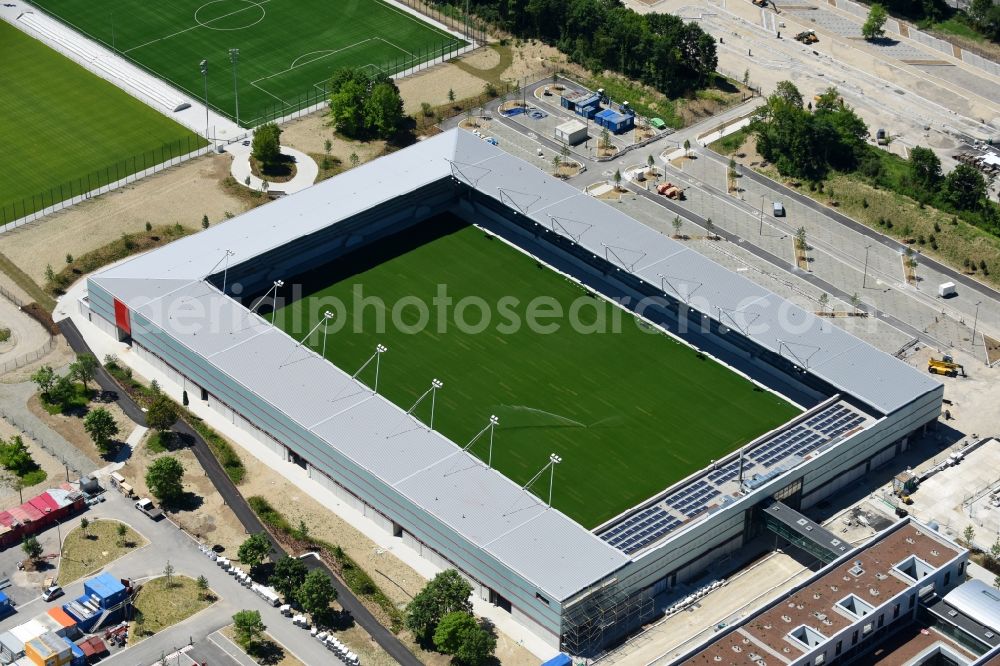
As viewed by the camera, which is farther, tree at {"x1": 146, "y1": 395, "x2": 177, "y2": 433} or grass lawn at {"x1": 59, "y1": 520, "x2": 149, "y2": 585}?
tree at {"x1": 146, "y1": 395, "x2": 177, "y2": 433}

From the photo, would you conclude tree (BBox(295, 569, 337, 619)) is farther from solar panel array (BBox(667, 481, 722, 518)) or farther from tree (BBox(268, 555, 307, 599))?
solar panel array (BBox(667, 481, 722, 518))

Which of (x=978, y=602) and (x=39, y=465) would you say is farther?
(x=39, y=465)

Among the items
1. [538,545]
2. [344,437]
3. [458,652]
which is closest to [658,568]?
[538,545]

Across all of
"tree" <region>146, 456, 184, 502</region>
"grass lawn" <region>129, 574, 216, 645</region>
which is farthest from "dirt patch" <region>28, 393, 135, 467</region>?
"grass lawn" <region>129, 574, 216, 645</region>

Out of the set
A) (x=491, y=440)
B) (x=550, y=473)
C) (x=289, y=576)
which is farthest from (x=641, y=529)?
(x=289, y=576)

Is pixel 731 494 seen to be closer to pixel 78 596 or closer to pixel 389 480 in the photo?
pixel 389 480

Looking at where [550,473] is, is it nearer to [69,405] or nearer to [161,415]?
[161,415]
